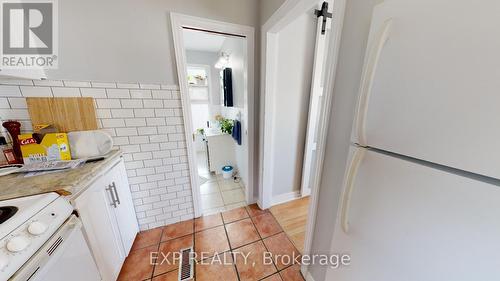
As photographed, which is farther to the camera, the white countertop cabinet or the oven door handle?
the white countertop cabinet

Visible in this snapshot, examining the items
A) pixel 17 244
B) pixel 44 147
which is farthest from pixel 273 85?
pixel 44 147

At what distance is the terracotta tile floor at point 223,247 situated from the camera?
4.32ft

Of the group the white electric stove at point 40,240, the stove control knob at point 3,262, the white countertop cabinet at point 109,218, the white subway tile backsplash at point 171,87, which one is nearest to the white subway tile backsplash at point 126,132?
the white countertop cabinet at point 109,218

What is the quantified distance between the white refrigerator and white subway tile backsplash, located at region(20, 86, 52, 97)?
2.11m

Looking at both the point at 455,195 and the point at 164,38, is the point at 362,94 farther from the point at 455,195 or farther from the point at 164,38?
the point at 164,38

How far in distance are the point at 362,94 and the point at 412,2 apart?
291mm

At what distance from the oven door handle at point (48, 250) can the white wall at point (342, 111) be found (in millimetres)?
1393

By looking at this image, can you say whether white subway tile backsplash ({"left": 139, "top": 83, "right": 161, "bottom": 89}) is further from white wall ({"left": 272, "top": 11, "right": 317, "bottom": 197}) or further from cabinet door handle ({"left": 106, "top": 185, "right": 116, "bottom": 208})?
white wall ({"left": 272, "top": 11, "right": 317, "bottom": 197})

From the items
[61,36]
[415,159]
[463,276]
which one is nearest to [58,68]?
[61,36]

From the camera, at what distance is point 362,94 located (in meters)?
0.64

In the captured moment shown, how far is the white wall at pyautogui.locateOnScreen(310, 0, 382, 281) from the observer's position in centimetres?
74

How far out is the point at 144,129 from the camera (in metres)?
1.52

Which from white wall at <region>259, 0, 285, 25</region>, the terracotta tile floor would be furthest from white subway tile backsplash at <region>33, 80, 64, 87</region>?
white wall at <region>259, 0, 285, 25</region>

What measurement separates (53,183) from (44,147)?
55 centimetres
